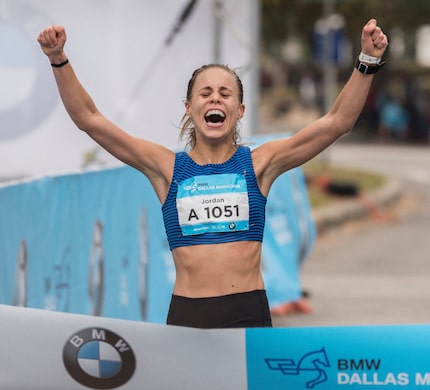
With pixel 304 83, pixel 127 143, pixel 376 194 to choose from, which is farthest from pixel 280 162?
pixel 304 83

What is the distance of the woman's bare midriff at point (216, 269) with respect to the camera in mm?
4461

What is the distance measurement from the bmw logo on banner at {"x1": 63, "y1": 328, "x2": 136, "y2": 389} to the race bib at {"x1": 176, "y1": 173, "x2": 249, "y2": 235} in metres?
0.60

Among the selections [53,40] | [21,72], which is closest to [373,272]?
[21,72]

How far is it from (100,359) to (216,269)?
0.60 metres

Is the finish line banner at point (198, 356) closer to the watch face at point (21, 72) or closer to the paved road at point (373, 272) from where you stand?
the paved road at point (373, 272)

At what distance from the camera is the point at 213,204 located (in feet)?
14.8

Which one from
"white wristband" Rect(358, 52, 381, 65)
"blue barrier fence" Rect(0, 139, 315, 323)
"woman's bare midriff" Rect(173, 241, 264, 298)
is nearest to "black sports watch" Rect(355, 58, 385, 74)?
"white wristband" Rect(358, 52, 381, 65)

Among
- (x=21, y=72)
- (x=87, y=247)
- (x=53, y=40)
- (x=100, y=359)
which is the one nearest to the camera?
(x=100, y=359)

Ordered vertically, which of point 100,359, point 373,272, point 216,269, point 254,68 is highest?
point 254,68

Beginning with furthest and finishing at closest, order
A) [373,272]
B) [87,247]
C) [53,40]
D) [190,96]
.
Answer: [373,272] < [87,247] < [190,96] < [53,40]

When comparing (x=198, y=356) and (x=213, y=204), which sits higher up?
(x=213, y=204)

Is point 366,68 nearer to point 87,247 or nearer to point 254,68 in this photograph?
point 87,247

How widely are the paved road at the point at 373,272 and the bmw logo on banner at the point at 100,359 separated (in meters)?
5.67

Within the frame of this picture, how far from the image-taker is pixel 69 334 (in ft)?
13.5
